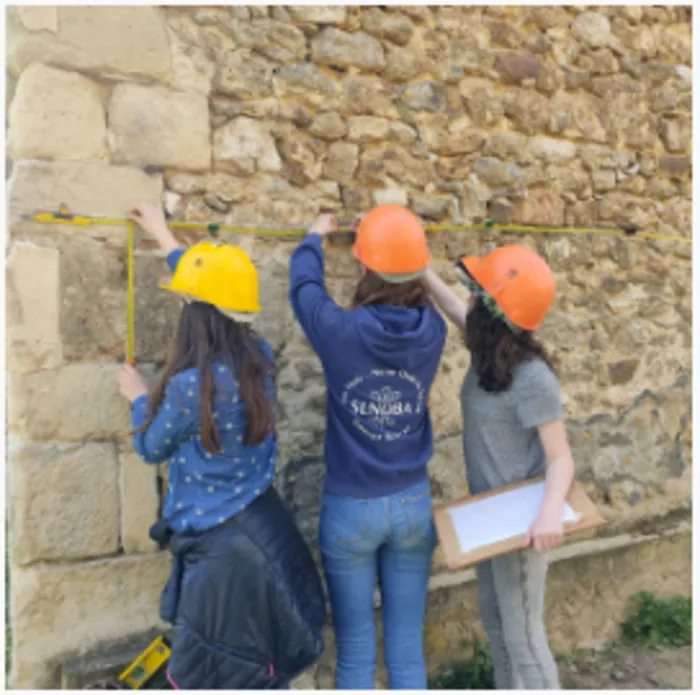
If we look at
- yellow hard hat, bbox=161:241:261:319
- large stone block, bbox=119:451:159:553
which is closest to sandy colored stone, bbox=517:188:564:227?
yellow hard hat, bbox=161:241:261:319

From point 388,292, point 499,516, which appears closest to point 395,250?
point 388,292

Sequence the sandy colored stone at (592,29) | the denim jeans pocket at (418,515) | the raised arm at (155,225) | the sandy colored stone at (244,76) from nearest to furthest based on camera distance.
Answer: the denim jeans pocket at (418,515) < the raised arm at (155,225) < the sandy colored stone at (244,76) < the sandy colored stone at (592,29)

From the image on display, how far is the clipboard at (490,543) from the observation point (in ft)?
7.84

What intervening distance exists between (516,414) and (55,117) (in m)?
1.90

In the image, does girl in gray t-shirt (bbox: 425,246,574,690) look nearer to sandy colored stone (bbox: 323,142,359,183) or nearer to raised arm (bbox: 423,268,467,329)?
raised arm (bbox: 423,268,467,329)

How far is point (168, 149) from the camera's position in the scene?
2.75m

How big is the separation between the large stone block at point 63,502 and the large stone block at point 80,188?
2.63ft

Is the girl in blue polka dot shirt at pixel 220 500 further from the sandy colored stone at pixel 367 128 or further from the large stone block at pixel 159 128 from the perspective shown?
the sandy colored stone at pixel 367 128

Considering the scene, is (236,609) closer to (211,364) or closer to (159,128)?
(211,364)

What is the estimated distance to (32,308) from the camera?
8.45 ft

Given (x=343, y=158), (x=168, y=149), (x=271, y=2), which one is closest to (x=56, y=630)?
(x=168, y=149)

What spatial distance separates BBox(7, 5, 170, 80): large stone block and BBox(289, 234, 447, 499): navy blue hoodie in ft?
3.08

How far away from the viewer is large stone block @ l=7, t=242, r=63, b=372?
255 cm

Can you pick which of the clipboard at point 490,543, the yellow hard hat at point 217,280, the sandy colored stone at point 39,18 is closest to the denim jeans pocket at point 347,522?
the clipboard at point 490,543
